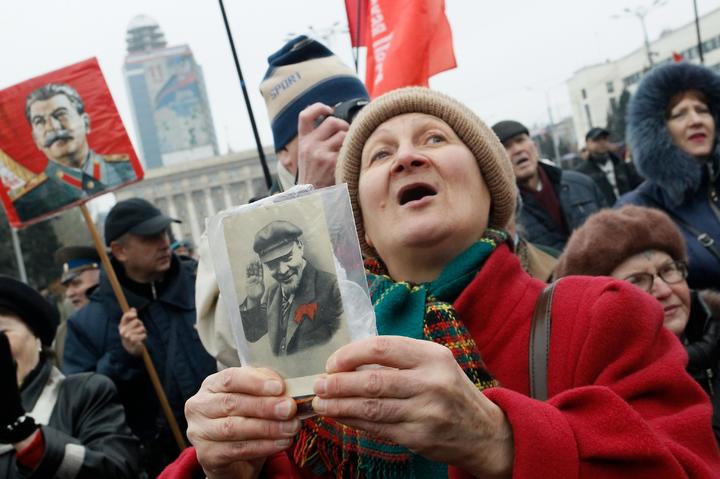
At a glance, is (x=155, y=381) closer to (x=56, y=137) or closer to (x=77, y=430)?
(x=77, y=430)

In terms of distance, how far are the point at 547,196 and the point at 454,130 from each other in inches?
136

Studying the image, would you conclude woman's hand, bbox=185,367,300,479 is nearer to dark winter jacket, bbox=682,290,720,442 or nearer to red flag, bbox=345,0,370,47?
dark winter jacket, bbox=682,290,720,442

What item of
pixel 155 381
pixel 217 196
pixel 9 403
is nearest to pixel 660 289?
pixel 9 403

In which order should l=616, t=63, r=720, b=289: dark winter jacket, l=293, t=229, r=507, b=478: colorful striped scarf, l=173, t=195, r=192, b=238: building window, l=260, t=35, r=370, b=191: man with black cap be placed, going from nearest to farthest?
l=293, t=229, r=507, b=478: colorful striped scarf → l=260, t=35, r=370, b=191: man with black cap → l=616, t=63, r=720, b=289: dark winter jacket → l=173, t=195, r=192, b=238: building window

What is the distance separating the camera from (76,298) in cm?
636

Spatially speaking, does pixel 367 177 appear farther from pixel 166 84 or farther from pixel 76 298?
pixel 166 84

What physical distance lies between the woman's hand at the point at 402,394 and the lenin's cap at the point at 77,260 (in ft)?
18.0

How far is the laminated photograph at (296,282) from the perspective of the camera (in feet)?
3.96

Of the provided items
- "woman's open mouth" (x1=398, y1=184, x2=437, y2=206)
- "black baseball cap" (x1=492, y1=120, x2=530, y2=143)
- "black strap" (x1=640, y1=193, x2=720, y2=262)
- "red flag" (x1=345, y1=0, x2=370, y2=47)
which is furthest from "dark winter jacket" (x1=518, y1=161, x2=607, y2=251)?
"woman's open mouth" (x1=398, y1=184, x2=437, y2=206)

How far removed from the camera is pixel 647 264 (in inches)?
102

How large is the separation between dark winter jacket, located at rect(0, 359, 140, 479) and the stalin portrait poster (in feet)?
5.16

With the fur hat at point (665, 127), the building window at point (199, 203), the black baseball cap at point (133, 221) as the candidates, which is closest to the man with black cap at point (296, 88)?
the fur hat at point (665, 127)

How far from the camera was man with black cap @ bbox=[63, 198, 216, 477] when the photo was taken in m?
3.94

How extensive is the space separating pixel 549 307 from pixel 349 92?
5.22ft
